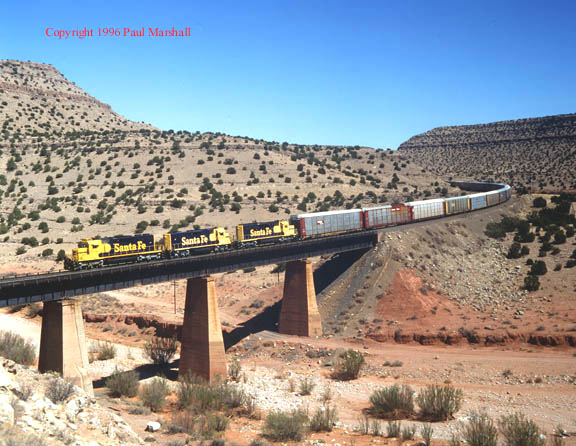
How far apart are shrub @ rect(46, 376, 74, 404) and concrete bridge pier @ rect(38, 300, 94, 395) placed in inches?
460

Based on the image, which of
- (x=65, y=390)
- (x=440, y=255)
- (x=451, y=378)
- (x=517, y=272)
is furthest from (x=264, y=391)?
(x=517, y=272)

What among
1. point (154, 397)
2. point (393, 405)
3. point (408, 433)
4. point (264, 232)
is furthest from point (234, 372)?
point (408, 433)

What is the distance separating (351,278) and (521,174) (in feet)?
Answer: 331

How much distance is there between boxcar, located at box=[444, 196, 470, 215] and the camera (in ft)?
245

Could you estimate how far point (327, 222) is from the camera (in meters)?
54.0

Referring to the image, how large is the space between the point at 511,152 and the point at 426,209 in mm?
105139

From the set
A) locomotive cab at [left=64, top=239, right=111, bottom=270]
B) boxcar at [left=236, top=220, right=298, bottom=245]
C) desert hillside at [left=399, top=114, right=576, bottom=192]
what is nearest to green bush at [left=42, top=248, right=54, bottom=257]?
boxcar at [left=236, top=220, right=298, bottom=245]

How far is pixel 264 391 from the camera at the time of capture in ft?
113

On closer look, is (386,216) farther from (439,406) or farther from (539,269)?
(439,406)

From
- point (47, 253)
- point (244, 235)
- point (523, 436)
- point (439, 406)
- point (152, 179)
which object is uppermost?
point (152, 179)

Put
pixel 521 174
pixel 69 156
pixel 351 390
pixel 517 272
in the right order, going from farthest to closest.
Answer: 1. pixel 521 174
2. pixel 69 156
3. pixel 517 272
4. pixel 351 390

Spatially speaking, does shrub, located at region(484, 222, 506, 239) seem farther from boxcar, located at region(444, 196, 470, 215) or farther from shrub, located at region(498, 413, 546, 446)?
shrub, located at region(498, 413, 546, 446)

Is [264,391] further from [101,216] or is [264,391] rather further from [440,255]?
[101,216]

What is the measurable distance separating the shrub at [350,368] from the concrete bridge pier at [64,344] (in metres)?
16.7
